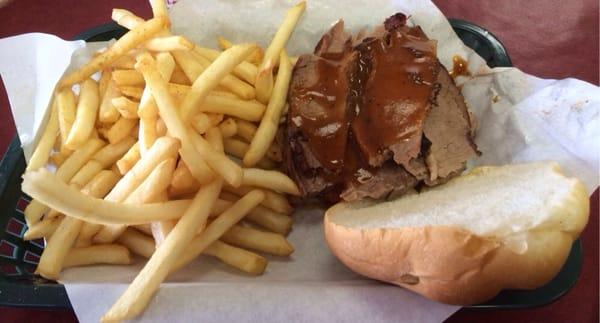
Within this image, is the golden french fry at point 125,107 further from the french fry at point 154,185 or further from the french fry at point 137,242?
the french fry at point 137,242

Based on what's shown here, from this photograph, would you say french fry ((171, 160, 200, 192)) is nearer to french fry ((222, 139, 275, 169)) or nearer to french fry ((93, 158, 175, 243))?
french fry ((93, 158, 175, 243))

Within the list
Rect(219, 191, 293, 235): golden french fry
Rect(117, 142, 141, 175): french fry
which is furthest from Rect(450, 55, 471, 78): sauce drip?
Rect(117, 142, 141, 175): french fry

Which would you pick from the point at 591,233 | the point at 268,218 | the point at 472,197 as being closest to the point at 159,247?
the point at 268,218

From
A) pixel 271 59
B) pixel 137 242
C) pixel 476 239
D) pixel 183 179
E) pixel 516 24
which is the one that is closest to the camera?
pixel 476 239

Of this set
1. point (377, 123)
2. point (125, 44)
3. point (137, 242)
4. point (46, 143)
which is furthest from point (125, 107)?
point (377, 123)

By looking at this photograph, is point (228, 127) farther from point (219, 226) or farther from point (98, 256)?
point (98, 256)

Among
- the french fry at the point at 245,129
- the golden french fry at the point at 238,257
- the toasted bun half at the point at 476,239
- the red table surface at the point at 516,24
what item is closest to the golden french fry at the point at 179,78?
the french fry at the point at 245,129
